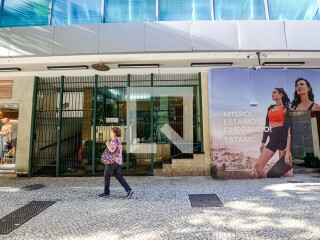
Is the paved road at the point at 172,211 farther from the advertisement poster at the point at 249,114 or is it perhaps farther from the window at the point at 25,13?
the window at the point at 25,13

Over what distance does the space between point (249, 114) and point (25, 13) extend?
834 cm

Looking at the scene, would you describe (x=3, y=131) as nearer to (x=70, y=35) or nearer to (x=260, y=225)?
(x=70, y=35)

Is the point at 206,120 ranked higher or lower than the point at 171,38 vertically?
lower

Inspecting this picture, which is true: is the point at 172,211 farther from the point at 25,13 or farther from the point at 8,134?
the point at 8,134

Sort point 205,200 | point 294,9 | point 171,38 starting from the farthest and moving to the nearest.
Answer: point 294,9
point 171,38
point 205,200

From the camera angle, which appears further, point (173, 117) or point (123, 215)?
point (173, 117)

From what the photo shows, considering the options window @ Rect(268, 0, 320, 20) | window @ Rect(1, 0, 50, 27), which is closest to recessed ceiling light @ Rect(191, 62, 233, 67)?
window @ Rect(268, 0, 320, 20)

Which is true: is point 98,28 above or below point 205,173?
above

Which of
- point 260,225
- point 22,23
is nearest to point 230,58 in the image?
point 260,225

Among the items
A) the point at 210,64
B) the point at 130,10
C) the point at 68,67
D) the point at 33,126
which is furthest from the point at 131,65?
the point at 33,126

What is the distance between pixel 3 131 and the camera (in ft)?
33.3

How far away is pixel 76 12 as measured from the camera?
7.54 meters

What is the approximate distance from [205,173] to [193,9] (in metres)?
5.70

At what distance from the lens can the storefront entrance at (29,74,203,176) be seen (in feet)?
29.1
